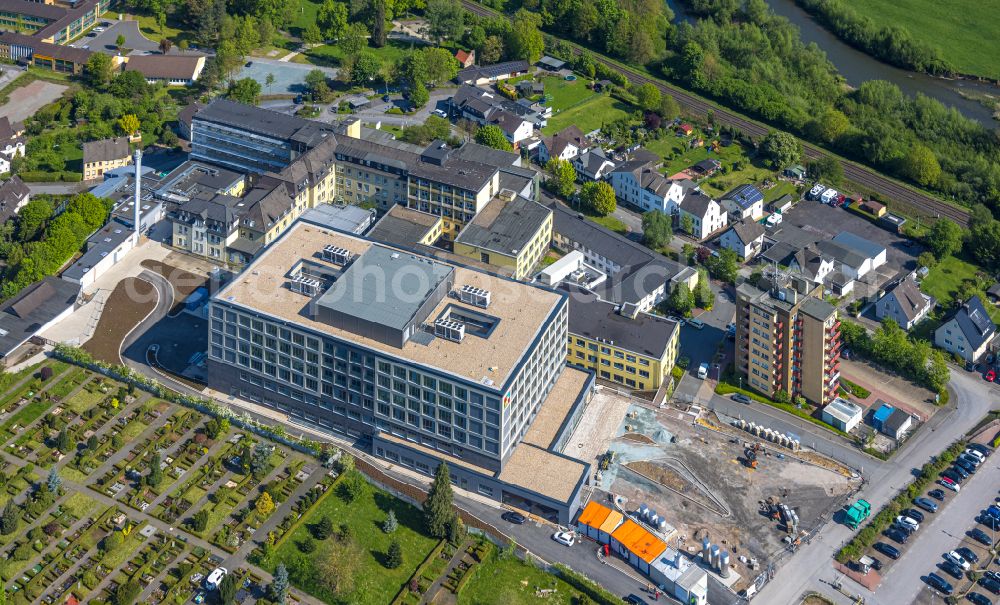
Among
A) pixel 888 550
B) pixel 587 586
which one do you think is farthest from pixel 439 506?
pixel 888 550

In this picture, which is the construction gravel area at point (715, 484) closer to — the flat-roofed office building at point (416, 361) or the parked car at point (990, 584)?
the flat-roofed office building at point (416, 361)

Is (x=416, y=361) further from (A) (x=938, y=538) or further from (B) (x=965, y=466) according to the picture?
(B) (x=965, y=466)

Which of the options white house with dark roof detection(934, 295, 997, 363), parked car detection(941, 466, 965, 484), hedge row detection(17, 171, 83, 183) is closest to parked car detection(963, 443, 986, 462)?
parked car detection(941, 466, 965, 484)

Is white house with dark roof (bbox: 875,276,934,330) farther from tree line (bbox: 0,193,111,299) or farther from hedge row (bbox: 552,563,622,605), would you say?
tree line (bbox: 0,193,111,299)

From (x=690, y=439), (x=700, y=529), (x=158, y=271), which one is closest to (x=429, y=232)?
(x=158, y=271)

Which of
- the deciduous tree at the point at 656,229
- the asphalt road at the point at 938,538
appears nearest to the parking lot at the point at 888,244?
the deciduous tree at the point at 656,229
